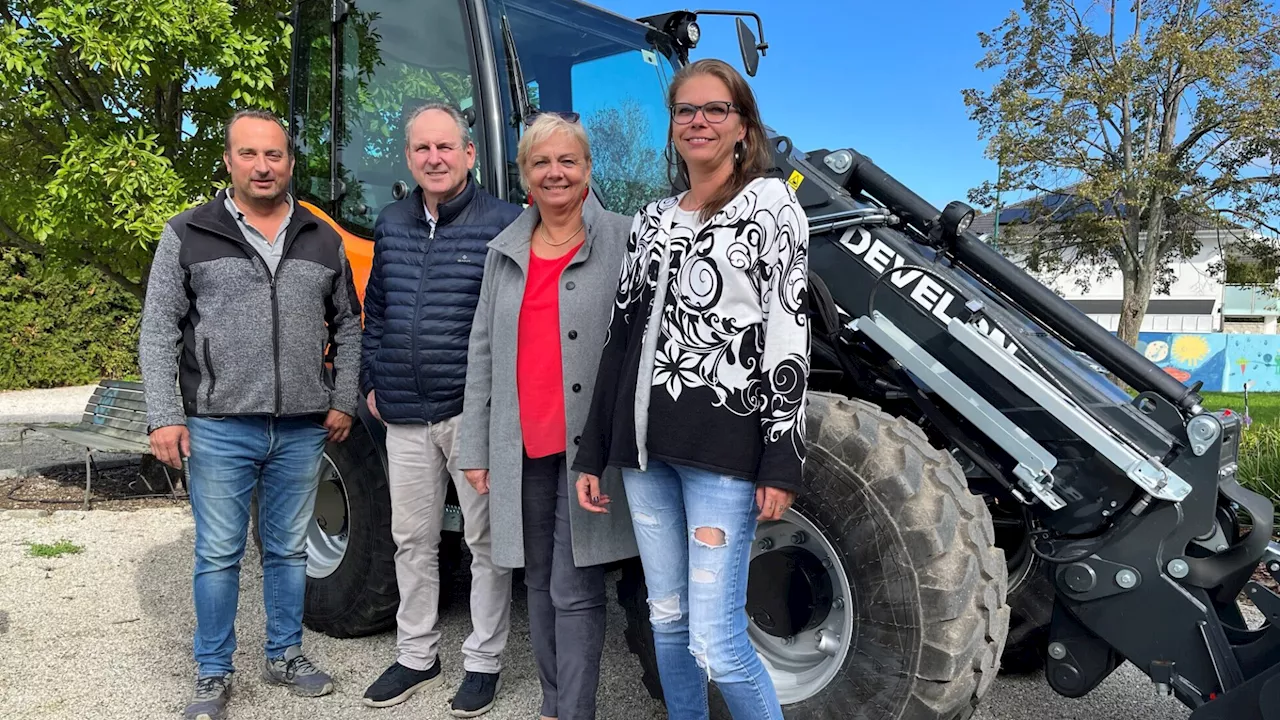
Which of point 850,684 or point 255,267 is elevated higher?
point 255,267

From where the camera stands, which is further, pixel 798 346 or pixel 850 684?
pixel 850 684

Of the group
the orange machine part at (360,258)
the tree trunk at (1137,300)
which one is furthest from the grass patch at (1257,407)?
the orange machine part at (360,258)

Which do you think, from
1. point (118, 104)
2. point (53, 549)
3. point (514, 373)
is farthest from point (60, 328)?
point (514, 373)

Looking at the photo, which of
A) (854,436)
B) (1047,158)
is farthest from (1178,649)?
(1047,158)

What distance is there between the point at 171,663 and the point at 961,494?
3.21 m

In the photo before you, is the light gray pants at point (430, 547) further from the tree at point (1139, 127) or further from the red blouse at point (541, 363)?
the tree at point (1139, 127)

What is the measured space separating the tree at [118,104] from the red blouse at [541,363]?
3.84 m

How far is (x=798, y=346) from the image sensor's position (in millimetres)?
2020

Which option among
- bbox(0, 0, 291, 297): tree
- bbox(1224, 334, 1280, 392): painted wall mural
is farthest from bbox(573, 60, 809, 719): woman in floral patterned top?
bbox(1224, 334, 1280, 392): painted wall mural

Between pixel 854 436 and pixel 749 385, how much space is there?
0.72m

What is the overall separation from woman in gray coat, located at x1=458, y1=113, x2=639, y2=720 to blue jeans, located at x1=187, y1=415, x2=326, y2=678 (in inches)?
36.0

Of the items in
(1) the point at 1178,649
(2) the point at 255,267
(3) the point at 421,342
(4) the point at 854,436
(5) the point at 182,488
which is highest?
(2) the point at 255,267

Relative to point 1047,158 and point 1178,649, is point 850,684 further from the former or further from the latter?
point 1047,158

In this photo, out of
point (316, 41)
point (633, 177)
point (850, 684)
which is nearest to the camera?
point (850, 684)
